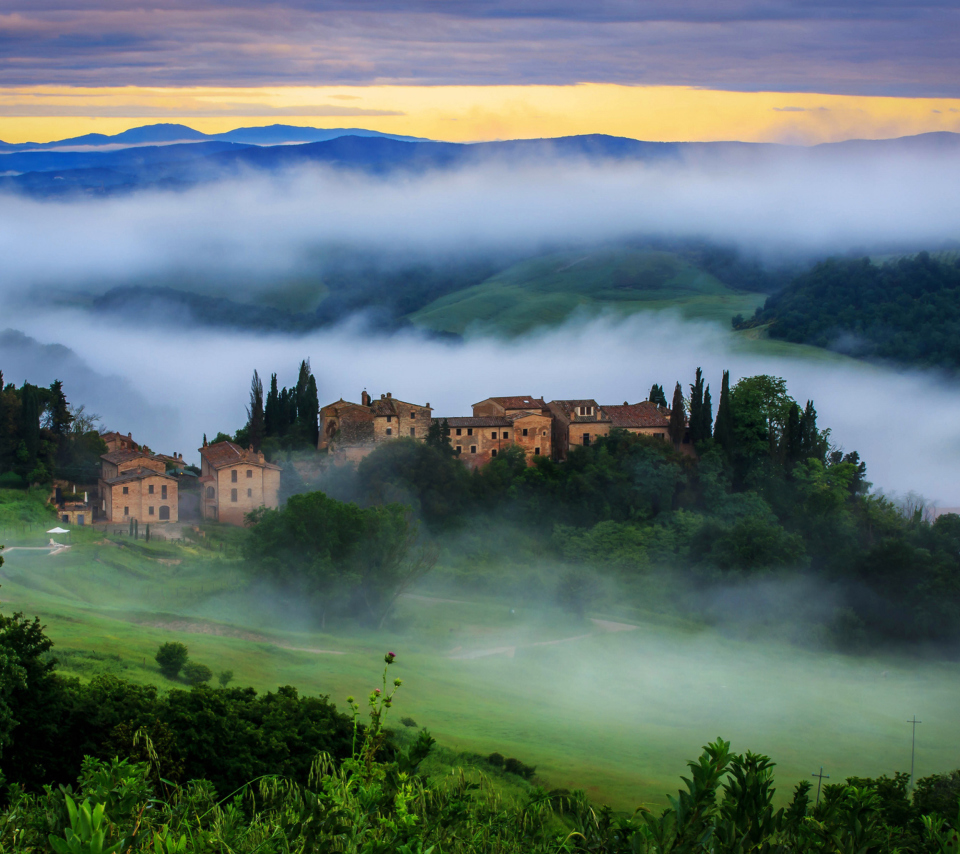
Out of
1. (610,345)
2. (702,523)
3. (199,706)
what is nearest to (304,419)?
(702,523)

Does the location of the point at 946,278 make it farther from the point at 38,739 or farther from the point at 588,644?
the point at 38,739

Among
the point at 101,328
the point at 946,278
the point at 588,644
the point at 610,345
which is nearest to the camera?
the point at 588,644

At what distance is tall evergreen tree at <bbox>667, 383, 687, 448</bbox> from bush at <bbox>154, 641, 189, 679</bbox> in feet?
115

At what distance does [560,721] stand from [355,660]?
7.79m

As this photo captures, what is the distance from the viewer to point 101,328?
7343 inches

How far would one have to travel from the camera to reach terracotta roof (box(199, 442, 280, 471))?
5419 cm

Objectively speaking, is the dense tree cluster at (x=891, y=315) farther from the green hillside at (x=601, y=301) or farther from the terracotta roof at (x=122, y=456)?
the terracotta roof at (x=122, y=456)

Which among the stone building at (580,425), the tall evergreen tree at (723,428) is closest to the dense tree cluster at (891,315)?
the tall evergreen tree at (723,428)

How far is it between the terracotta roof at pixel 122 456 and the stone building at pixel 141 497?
1.28 meters

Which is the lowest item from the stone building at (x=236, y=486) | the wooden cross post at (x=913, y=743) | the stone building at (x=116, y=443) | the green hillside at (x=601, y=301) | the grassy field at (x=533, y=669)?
the wooden cross post at (x=913, y=743)

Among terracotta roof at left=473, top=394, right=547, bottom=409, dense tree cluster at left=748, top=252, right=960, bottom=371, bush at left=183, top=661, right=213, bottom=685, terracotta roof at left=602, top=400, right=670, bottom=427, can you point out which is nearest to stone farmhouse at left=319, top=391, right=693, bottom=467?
terracotta roof at left=602, top=400, right=670, bottom=427

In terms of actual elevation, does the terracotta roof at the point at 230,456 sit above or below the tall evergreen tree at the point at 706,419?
below

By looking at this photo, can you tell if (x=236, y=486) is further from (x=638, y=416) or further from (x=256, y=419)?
(x=638, y=416)

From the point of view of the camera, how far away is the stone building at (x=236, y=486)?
53906 mm
